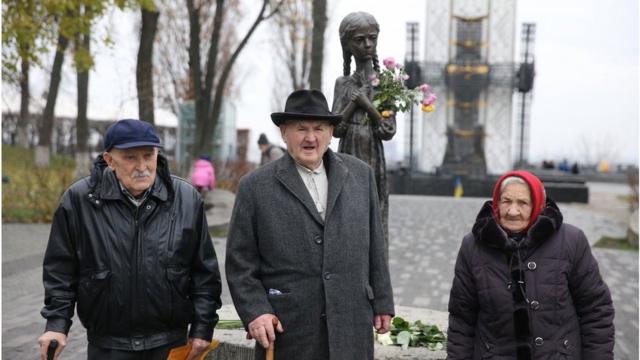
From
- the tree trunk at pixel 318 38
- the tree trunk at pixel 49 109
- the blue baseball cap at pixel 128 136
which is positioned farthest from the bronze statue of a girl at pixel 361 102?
the tree trunk at pixel 49 109

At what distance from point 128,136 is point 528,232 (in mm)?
1890

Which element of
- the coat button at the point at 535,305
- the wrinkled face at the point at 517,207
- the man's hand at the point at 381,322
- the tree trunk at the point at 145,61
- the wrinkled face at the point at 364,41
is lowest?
the man's hand at the point at 381,322

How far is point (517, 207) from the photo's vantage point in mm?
3002

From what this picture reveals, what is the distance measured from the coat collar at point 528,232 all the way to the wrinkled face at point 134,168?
1561 millimetres

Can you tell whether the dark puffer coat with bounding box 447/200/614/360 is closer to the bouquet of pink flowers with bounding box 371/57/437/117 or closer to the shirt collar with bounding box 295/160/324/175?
the shirt collar with bounding box 295/160/324/175

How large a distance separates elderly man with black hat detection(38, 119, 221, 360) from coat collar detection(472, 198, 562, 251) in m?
1.39

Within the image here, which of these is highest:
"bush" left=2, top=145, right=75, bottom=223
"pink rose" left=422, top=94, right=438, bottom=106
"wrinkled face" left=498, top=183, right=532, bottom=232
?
"pink rose" left=422, top=94, right=438, bottom=106

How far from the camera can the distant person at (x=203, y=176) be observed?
50.3 ft

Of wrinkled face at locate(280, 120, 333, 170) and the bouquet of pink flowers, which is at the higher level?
the bouquet of pink flowers

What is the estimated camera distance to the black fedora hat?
9.68 ft

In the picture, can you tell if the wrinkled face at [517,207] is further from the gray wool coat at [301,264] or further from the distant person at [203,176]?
the distant person at [203,176]

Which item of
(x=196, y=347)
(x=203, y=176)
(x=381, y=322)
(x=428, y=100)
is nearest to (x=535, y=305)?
(x=381, y=322)

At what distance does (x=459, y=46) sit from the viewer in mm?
32312

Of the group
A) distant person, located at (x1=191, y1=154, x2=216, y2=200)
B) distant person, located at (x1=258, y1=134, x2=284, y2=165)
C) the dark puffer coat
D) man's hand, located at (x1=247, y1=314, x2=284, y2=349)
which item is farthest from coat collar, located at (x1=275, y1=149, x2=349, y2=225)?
distant person, located at (x1=191, y1=154, x2=216, y2=200)
